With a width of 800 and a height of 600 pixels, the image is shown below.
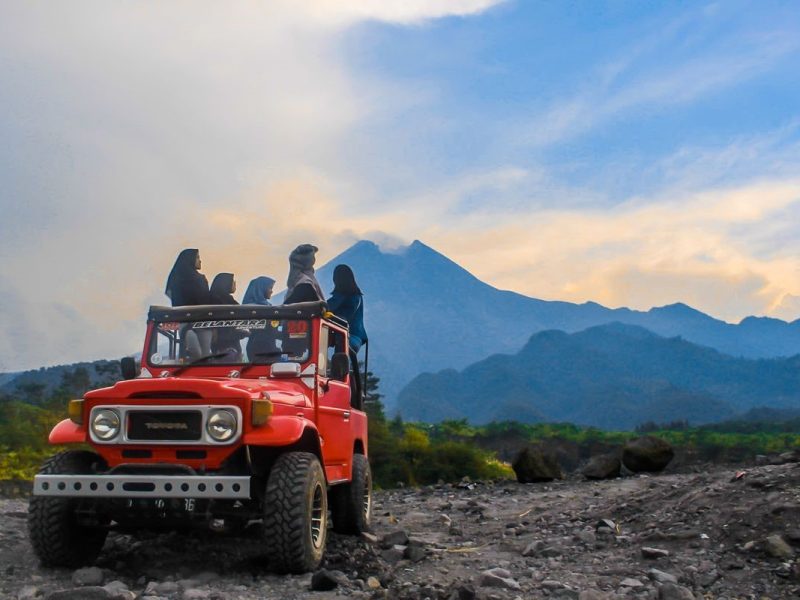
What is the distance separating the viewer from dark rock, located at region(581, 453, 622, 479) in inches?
674

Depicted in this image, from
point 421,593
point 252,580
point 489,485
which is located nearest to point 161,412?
point 252,580

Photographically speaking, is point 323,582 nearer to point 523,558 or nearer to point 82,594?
point 82,594

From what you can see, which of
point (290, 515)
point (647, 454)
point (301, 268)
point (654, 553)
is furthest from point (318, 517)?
point (647, 454)

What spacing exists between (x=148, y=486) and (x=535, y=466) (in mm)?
12635

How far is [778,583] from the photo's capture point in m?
7.18

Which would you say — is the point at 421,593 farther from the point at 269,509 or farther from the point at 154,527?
the point at 154,527

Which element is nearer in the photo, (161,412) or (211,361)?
(161,412)

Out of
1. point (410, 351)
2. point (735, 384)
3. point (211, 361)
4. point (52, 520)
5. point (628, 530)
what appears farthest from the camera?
point (410, 351)

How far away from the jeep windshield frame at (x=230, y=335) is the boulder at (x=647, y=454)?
1113 centimetres

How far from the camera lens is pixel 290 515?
6609 mm

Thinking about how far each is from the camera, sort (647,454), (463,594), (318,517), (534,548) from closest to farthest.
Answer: (463,594), (318,517), (534,548), (647,454)

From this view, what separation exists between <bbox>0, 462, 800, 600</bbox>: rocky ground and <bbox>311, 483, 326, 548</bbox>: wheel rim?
0.33 m

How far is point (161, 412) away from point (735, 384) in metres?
155

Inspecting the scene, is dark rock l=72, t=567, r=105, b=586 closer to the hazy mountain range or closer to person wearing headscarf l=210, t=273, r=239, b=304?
person wearing headscarf l=210, t=273, r=239, b=304
